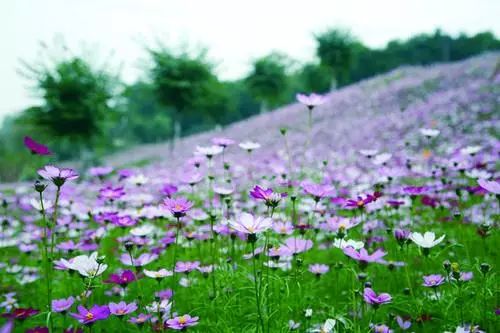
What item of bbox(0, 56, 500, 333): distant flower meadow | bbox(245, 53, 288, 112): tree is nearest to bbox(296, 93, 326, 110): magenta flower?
bbox(0, 56, 500, 333): distant flower meadow

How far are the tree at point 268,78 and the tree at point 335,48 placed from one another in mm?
3109

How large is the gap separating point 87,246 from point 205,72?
16441 millimetres

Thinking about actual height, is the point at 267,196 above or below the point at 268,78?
below

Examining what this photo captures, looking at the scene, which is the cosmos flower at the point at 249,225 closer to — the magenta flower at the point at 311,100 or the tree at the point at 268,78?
the magenta flower at the point at 311,100

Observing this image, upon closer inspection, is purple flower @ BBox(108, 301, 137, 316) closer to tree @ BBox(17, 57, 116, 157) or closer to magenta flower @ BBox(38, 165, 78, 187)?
magenta flower @ BBox(38, 165, 78, 187)

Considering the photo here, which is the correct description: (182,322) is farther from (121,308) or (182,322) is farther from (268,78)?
(268,78)

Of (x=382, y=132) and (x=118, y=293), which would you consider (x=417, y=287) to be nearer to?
(x=118, y=293)

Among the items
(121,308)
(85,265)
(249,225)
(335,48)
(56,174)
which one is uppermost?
(335,48)

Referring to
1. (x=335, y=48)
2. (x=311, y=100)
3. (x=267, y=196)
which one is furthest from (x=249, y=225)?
(x=335, y=48)

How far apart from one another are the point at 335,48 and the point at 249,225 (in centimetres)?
2927

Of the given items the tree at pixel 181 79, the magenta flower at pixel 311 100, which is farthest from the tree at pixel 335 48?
the magenta flower at pixel 311 100

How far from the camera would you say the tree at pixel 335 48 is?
28.3 m

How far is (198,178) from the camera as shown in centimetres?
234

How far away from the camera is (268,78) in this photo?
28.0 metres
